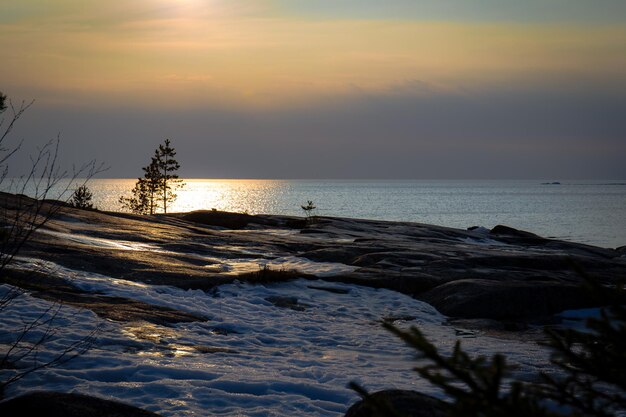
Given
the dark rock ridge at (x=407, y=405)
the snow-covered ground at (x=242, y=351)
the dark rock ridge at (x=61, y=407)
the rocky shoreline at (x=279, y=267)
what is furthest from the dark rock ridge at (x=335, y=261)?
the dark rock ridge at (x=407, y=405)

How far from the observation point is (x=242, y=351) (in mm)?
12547

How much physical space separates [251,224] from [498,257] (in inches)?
730

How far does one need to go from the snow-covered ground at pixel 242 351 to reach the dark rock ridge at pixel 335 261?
1217 millimetres

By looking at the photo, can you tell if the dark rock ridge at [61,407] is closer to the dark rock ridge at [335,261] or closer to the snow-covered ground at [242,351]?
the snow-covered ground at [242,351]

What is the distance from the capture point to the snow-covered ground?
9344 millimetres

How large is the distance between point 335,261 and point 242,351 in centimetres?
1321

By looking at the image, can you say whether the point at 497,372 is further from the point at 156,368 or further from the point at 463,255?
the point at 463,255

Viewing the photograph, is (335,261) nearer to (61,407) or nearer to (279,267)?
(279,267)

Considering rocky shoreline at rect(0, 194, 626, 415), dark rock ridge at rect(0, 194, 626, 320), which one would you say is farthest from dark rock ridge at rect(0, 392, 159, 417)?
dark rock ridge at rect(0, 194, 626, 320)

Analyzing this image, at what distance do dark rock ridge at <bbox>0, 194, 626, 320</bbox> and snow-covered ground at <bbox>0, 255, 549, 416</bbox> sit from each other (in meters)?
1.22

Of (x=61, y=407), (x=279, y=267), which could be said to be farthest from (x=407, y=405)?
(x=279, y=267)

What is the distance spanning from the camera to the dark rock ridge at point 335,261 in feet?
60.5

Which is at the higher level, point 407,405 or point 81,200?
point 81,200

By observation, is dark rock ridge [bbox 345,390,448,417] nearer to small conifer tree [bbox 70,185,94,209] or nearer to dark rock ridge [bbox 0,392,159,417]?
dark rock ridge [bbox 0,392,159,417]
